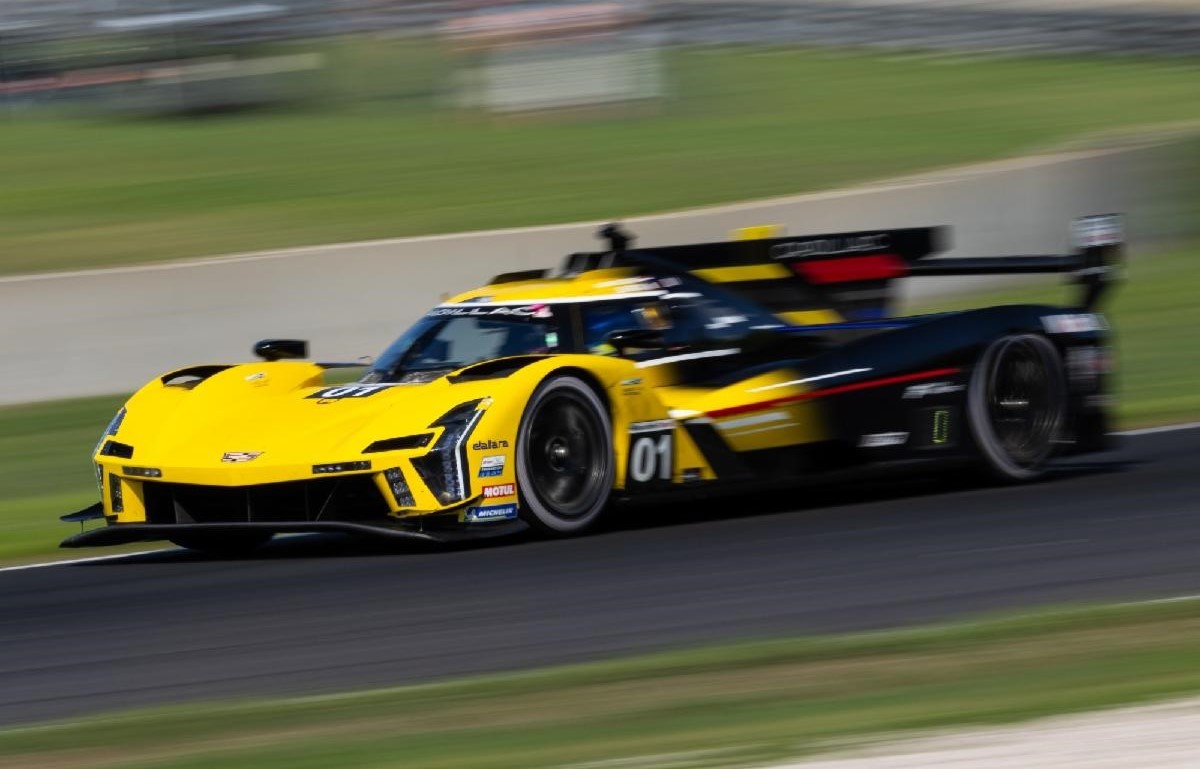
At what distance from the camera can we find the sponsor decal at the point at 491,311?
→ 886 cm

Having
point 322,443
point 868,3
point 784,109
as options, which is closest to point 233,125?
point 784,109

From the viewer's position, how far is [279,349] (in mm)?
9539

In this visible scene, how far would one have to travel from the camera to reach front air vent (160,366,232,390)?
29.3 ft

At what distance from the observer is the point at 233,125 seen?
78.7 ft

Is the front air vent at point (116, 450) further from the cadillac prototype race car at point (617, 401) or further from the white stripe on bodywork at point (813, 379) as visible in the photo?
the white stripe on bodywork at point (813, 379)

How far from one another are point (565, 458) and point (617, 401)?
0.39 meters

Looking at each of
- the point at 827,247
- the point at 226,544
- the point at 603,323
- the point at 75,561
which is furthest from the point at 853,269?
the point at 75,561

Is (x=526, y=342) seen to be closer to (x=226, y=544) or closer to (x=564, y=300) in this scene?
(x=564, y=300)

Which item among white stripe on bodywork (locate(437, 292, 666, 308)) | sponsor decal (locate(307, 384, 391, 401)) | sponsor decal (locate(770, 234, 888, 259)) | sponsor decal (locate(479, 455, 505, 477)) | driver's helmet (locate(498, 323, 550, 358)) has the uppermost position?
sponsor decal (locate(770, 234, 888, 259))

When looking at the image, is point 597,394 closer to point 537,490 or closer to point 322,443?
point 537,490

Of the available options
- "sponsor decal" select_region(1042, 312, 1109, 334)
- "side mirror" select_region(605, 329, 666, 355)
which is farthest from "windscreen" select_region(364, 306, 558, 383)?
"sponsor decal" select_region(1042, 312, 1109, 334)

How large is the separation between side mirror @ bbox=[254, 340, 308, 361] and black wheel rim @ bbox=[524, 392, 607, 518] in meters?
1.85

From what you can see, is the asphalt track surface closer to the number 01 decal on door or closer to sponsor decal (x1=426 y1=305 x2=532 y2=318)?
the number 01 decal on door

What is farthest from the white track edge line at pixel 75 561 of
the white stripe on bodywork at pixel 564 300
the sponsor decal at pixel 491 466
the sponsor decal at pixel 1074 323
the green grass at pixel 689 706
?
the sponsor decal at pixel 1074 323
